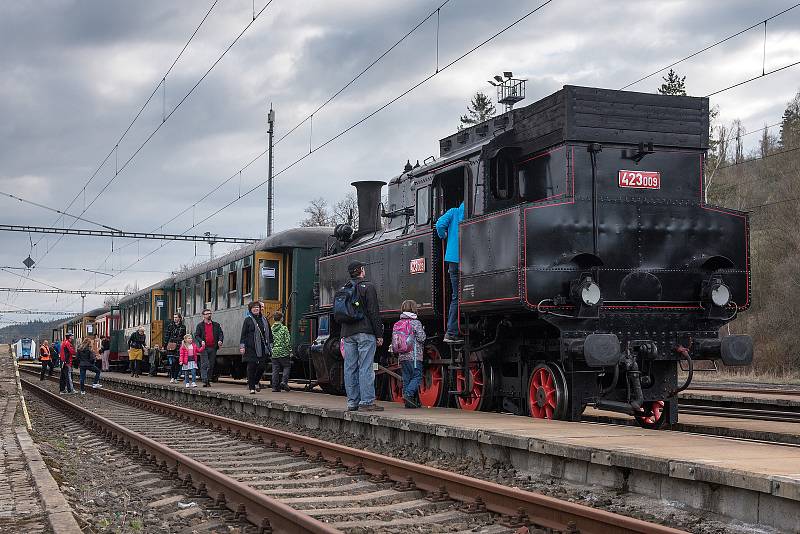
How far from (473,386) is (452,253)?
1.72 metres

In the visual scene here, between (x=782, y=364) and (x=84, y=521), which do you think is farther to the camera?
(x=782, y=364)

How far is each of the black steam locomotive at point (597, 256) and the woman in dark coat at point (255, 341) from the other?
5760mm

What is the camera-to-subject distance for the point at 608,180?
1001cm

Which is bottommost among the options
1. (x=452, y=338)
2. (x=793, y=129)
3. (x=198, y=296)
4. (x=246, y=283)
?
(x=452, y=338)

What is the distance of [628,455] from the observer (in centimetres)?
635

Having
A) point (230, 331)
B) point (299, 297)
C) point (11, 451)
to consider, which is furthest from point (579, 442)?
point (230, 331)

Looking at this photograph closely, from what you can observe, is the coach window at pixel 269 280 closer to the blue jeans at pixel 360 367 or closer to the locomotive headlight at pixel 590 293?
the blue jeans at pixel 360 367

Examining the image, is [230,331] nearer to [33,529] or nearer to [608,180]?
[608,180]

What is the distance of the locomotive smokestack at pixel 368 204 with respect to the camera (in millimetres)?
15727

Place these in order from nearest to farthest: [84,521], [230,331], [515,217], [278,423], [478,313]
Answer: [84,521]
[515,217]
[478,313]
[278,423]
[230,331]

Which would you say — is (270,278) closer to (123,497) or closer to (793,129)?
(123,497)

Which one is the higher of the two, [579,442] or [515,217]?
[515,217]

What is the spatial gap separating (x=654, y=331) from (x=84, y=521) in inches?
253

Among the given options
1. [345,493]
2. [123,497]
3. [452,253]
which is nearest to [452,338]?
[452,253]
